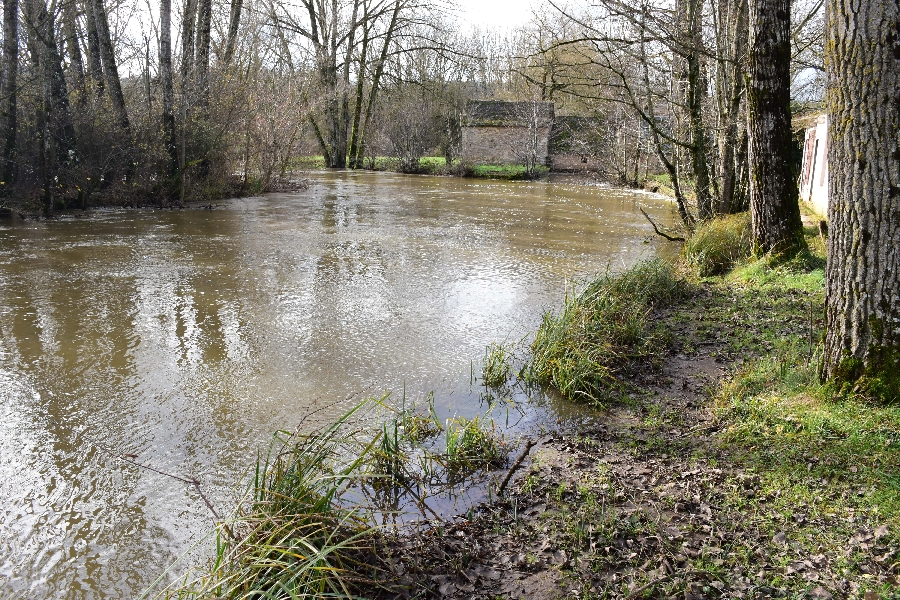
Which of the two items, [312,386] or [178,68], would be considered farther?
[178,68]

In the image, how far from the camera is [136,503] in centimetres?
424

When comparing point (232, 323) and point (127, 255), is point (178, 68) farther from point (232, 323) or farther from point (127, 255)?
point (232, 323)

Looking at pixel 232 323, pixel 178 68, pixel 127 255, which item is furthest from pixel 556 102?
pixel 232 323

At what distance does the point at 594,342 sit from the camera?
21.4 feet

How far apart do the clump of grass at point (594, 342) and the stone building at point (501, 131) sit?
1174 inches

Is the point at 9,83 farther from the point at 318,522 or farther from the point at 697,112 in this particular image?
the point at 318,522

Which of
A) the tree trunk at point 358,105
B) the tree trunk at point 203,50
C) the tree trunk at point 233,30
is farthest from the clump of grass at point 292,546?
the tree trunk at point 358,105

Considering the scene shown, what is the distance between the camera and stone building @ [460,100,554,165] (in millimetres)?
36812

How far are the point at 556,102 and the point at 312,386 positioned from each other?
36.9 meters

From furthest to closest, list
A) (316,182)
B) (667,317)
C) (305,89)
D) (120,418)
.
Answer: (316,182) < (305,89) < (667,317) < (120,418)

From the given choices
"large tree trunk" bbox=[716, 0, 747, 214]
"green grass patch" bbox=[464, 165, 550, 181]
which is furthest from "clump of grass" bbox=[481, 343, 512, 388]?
"green grass patch" bbox=[464, 165, 550, 181]

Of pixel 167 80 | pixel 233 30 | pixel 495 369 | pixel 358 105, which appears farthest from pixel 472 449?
pixel 358 105

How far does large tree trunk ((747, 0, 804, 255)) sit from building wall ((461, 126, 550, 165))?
95.3ft

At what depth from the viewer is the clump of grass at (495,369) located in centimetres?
630
